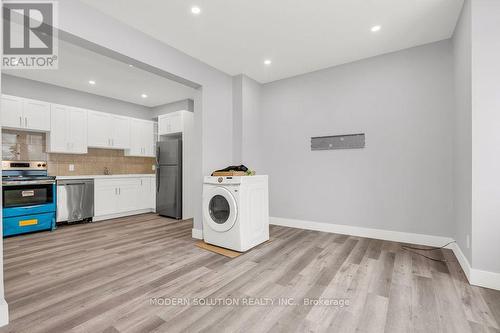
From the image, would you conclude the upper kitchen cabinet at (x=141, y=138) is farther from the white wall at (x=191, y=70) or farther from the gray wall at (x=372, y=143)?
the gray wall at (x=372, y=143)

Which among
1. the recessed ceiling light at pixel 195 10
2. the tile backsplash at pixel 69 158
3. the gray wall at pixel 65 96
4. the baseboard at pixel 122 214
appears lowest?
the baseboard at pixel 122 214

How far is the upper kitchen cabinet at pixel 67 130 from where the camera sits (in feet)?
14.4

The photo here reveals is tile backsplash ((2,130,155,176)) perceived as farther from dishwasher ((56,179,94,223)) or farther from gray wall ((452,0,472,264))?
gray wall ((452,0,472,264))

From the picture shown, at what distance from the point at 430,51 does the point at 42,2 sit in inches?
173

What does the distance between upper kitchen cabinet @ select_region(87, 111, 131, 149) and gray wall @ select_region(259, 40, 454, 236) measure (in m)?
3.45

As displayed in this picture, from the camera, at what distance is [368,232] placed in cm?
346

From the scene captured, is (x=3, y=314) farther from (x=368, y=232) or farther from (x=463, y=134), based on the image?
(x=463, y=134)

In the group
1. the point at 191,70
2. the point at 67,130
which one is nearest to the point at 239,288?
the point at 191,70

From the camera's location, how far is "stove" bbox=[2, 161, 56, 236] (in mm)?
3629

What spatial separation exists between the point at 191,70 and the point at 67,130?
3056 mm

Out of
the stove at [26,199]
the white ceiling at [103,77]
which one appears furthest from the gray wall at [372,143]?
the stove at [26,199]

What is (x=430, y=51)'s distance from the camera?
306cm

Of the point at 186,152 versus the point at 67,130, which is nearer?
the point at 67,130

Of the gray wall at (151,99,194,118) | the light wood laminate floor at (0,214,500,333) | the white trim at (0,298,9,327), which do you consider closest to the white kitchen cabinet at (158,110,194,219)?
the gray wall at (151,99,194,118)
